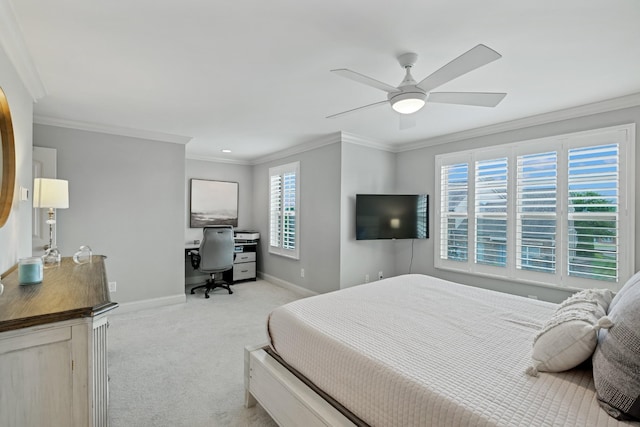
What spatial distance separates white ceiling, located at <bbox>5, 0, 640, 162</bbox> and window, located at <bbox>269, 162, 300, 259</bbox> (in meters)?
1.89

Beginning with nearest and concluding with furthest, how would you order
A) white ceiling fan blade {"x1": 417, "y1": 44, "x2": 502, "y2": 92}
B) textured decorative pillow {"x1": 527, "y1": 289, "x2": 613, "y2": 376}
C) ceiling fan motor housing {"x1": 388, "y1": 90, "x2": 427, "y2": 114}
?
textured decorative pillow {"x1": 527, "y1": 289, "x2": 613, "y2": 376} → white ceiling fan blade {"x1": 417, "y1": 44, "x2": 502, "y2": 92} → ceiling fan motor housing {"x1": 388, "y1": 90, "x2": 427, "y2": 114}

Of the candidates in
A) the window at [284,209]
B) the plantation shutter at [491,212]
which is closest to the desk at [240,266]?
the window at [284,209]

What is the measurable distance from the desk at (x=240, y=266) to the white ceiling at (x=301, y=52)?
2.78m

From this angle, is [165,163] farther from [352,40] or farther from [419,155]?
[419,155]

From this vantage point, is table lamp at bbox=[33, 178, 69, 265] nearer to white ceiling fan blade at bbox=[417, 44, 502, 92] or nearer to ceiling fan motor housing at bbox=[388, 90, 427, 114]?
ceiling fan motor housing at bbox=[388, 90, 427, 114]

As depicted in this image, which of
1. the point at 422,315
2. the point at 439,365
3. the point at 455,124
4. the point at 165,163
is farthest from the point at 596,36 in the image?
the point at 165,163

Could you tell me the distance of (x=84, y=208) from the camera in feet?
11.7

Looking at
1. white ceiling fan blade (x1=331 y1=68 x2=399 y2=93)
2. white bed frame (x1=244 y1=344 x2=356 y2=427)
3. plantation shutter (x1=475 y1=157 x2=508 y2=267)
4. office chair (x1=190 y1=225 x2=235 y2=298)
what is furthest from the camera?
office chair (x1=190 y1=225 x2=235 y2=298)

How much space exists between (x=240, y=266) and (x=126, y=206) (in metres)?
2.21

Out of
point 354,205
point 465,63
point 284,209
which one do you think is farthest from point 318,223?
point 465,63

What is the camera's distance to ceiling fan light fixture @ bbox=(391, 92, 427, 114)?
6.54 ft

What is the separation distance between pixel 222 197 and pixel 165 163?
1671 mm

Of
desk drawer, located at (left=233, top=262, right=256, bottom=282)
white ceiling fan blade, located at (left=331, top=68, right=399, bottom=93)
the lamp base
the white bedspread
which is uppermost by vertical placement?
Answer: white ceiling fan blade, located at (left=331, top=68, right=399, bottom=93)

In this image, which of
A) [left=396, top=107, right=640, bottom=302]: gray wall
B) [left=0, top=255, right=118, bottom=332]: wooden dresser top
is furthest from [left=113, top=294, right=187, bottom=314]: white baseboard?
[left=396, top=107, right=640, bottom=302]: gray wall
